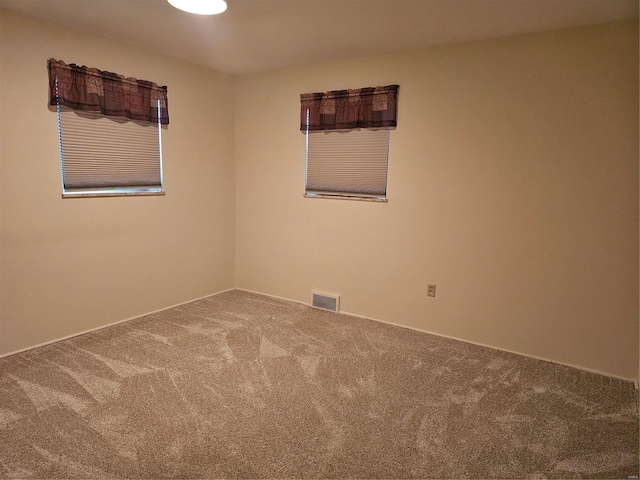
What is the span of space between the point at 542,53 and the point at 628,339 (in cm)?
207

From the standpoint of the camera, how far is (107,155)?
3.34 m

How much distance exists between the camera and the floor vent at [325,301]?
4.02m

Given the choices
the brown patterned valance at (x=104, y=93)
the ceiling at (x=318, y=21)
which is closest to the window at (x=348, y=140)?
the ceiling at (x=318, y=21)

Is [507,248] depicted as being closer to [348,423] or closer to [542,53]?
[542,53]

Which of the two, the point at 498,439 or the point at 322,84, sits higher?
the point at 322,84

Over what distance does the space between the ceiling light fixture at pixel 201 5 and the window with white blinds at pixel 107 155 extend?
4.32 feet

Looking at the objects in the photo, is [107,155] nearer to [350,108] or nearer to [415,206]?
[350,108]

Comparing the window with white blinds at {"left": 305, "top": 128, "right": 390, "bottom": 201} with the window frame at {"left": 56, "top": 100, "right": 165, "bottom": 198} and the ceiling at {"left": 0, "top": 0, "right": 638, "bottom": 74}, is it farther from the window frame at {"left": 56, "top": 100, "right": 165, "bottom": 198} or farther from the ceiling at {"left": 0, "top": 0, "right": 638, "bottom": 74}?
the window frame at {"left": 56, "top": 100, "right": 165, "bottom": 198}

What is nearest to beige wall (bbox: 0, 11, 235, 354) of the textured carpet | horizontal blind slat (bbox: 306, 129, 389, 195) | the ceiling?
the ceiling

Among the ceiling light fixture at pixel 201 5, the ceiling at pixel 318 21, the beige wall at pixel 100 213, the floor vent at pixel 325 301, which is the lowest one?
the floor vent at pixel 325 301

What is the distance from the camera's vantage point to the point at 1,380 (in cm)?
254

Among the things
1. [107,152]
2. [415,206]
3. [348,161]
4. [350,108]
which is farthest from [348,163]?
[107,152]

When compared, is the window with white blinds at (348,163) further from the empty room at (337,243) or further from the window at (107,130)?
the window at (107,130)

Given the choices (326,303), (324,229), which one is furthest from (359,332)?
(324,229)
